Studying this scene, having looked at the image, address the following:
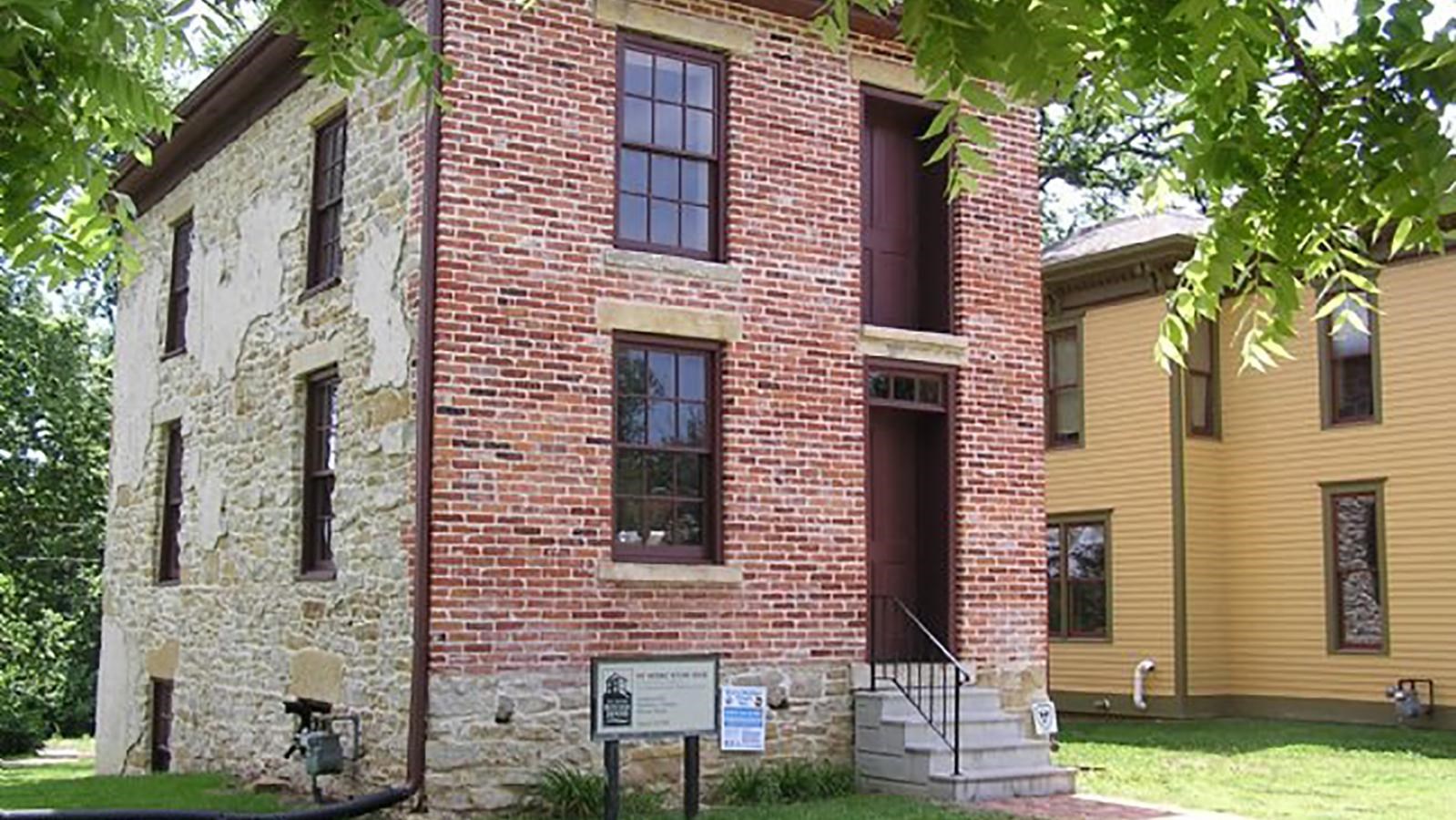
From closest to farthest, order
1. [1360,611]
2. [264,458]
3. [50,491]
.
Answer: [264,458] < [1360,611] < [50,491]

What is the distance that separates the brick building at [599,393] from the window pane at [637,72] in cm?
3

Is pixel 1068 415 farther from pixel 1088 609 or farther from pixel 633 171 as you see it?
pixel 633 171

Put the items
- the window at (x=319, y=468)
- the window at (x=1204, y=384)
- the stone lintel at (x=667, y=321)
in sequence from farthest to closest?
the window at (x=1204, y=384) → the window at (x=319, y=468) → the stone lintel at (x=667, y=321)

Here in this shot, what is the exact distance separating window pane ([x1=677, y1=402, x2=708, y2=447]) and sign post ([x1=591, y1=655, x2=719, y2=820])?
2.25 meters

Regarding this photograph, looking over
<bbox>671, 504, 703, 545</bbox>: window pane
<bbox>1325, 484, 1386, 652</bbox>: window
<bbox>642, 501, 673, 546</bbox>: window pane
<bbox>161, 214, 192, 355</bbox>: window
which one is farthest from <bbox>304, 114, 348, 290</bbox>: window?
<bbox>1325, 484, 1386, 652</bbox>: window

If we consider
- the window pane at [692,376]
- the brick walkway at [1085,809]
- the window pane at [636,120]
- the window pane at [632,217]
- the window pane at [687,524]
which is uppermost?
the window pane at [636,120]

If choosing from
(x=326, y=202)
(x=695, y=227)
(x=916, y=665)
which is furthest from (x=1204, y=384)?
(x=326, y=202)

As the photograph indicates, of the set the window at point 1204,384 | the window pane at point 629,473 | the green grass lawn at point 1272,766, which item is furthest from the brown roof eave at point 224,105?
the window at point 1204,384

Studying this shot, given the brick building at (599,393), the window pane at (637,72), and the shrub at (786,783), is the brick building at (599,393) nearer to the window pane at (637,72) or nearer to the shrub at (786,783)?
the window pane at (637,72)

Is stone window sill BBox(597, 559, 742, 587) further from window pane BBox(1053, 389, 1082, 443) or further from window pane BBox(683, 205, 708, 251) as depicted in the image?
window pane BBox(1053, 389, 1082, 443)

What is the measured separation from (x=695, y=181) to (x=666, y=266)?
93 cm

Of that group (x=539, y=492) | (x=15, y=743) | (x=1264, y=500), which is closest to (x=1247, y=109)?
(x=539, y=492)

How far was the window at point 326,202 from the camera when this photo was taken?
14.7m

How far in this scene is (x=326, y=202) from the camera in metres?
14.8
